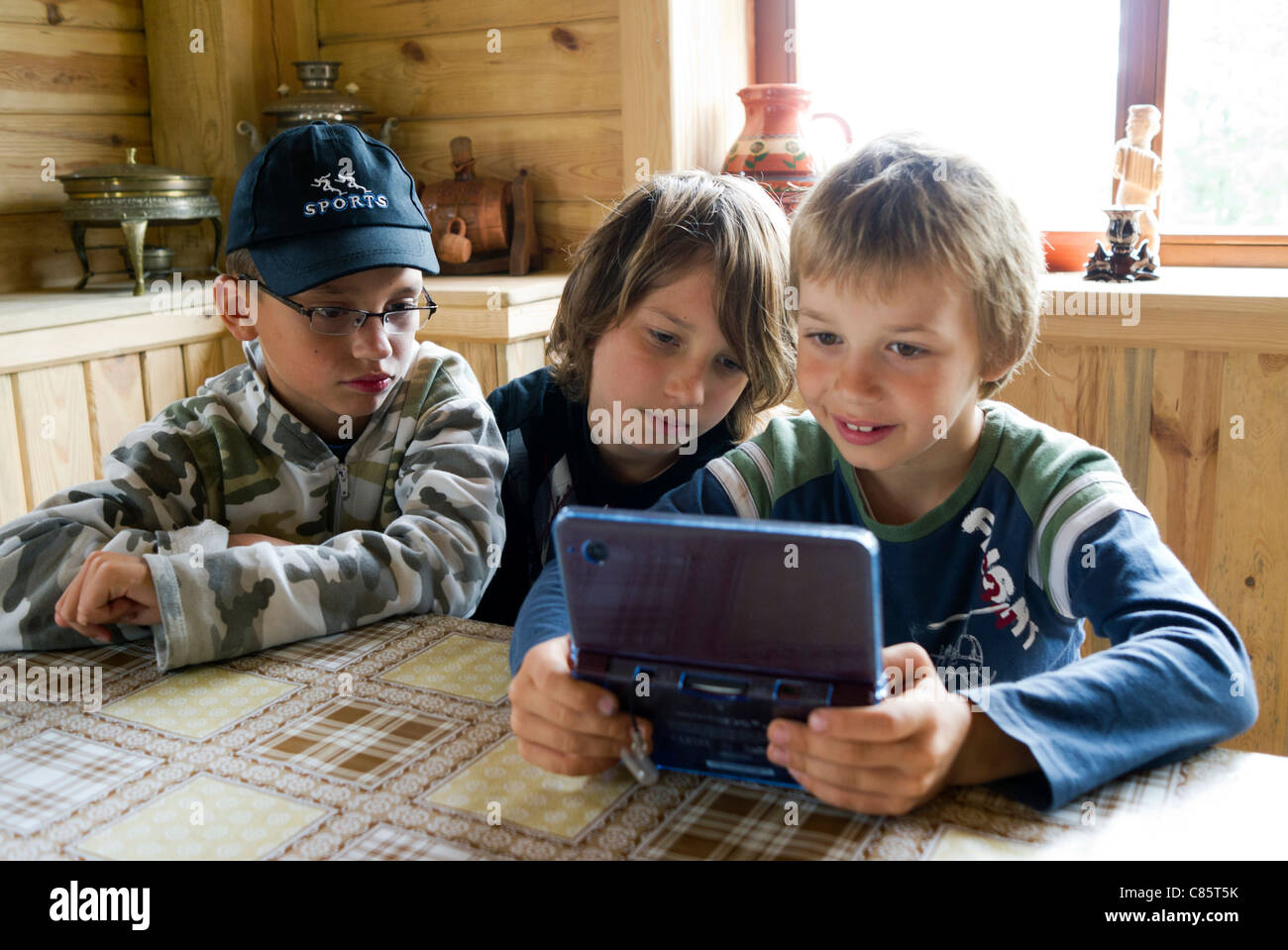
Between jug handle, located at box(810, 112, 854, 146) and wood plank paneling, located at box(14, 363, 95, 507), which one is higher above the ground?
jug handle, located at box(810, 112, 854, 146)

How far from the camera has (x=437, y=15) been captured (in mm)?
2631

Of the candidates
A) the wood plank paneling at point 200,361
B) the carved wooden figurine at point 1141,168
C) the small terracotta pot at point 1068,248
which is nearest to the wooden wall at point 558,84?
the wood plank paneling at point 200,361

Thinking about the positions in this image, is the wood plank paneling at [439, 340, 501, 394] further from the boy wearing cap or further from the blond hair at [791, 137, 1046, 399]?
the blond hair at [791, 137, 1046, 399]

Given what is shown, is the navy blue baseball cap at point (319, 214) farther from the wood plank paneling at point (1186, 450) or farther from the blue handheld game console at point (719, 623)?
the wood plank paneling at point (1186, 450)

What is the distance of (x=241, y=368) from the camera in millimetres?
1335

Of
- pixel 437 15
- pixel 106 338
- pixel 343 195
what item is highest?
pixel 437 15

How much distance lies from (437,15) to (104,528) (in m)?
1.87

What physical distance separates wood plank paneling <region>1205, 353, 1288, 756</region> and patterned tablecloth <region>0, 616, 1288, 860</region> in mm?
1289

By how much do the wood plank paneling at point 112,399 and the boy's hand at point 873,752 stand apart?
1.96 meters

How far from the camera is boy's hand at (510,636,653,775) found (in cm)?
72

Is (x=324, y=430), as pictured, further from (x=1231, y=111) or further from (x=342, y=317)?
(x=1231, y=111)

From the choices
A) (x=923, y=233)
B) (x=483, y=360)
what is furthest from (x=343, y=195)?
(x=483, y=360)

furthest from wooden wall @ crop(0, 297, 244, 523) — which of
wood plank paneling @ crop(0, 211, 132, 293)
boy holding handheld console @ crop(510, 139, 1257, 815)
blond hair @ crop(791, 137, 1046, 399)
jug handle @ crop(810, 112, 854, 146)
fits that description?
blond hair @ crop(791, 137, 1046, 399)

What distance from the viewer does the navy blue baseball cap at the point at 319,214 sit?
4.05ft
